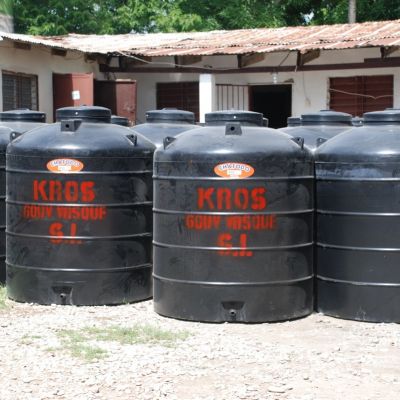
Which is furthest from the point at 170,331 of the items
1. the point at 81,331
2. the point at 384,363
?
the point at 384,363

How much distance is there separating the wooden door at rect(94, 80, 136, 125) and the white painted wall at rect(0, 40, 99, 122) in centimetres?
58

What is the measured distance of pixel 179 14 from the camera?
24141 millimetres

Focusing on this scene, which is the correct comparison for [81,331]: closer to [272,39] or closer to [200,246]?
[200,246]

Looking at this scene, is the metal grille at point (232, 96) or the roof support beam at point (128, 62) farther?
the roof support beam at point (128, 62)

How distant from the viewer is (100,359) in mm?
5527

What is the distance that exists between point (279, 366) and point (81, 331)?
68.0 inches

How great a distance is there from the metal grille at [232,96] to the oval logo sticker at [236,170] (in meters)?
9.74

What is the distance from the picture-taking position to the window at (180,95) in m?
16.7

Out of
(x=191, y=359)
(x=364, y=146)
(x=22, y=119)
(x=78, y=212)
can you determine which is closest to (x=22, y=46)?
(x=22, y=119)

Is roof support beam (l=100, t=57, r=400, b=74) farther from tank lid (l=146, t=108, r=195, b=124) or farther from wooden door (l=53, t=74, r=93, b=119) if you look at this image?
tank lid (l=146, t=108, r=195, b=124)

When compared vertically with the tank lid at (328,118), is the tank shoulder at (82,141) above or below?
below

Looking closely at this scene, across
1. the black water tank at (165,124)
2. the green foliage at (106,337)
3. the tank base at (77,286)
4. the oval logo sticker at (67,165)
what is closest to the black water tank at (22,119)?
the black water tank at (165,124)

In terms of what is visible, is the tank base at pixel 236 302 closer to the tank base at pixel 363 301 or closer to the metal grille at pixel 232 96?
the tank base at pixel 363 301

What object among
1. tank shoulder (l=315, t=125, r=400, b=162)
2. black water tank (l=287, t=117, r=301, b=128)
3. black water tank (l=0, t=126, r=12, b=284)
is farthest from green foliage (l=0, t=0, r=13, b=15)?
tank shoulder (l=315, t=125, r=400, b=162)
